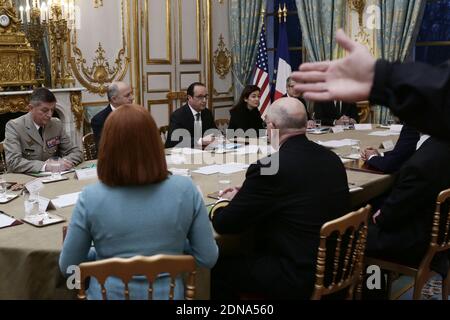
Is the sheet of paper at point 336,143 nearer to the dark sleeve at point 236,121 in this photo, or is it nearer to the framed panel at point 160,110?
the dark sleeve at point 236,121

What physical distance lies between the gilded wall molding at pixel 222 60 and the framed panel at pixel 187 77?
0.41 metres

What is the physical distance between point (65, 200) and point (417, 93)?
85.7 inches

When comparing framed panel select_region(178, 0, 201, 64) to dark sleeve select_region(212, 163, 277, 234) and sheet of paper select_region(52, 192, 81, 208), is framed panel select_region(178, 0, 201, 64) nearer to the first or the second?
sheet of paper select_region(52, 192, 81, 208)

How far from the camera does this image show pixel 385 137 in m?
5.07

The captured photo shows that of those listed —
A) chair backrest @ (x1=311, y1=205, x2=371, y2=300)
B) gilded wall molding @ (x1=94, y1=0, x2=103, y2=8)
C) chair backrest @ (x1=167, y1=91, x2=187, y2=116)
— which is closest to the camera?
chair backrest @ (x1=311, y1=205, x2=371, y2=300)

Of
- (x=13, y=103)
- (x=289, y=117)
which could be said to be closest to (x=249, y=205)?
(x=289, y=117)

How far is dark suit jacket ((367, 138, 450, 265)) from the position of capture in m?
2.61

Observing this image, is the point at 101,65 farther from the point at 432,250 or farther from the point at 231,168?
the point at 432,250

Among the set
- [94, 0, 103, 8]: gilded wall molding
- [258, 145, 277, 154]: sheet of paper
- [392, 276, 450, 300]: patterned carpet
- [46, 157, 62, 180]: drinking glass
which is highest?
[94, 0, 103, 8]: gilded wall molding

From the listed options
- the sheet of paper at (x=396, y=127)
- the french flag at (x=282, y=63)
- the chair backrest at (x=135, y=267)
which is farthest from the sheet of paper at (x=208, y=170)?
the french flag at (x=282, y=63)

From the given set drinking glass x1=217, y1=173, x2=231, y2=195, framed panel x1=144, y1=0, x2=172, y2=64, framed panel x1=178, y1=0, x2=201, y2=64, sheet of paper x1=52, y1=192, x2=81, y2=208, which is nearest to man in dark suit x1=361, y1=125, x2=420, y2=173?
drinking glass x1=217, y1=173, x2=231, y2=195

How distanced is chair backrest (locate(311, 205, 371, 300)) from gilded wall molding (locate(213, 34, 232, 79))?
21.8ft

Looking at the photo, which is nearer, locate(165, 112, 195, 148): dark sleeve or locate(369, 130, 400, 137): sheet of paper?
locate(165, 112, 195, 148): dark sleeve

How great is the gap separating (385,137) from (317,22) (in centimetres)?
304
